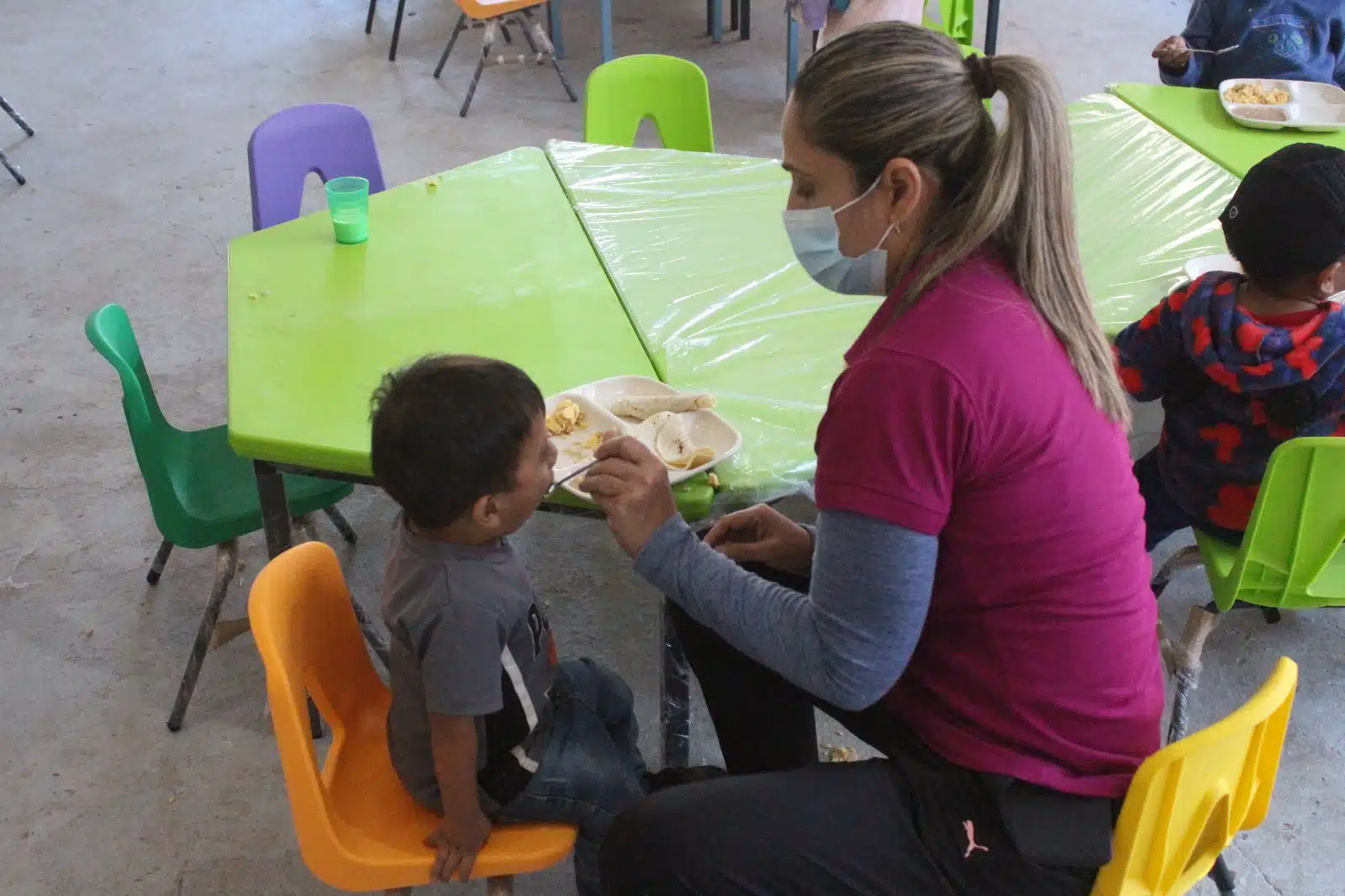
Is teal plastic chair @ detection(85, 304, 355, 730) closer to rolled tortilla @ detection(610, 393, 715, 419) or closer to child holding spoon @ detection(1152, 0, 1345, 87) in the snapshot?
rolled tortilla @ detection(610, 393, 715, 419)

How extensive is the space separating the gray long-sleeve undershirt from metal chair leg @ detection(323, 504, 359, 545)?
1.31 meters

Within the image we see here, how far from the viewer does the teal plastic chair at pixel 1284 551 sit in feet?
5.13

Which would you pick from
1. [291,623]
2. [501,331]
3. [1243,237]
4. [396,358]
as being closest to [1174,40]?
[1243,237]

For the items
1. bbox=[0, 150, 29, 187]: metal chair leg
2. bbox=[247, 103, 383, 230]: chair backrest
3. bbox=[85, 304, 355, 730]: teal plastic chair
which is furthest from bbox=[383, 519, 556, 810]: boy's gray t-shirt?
bbox=[0, 150, 29, 187]: metal chair leg

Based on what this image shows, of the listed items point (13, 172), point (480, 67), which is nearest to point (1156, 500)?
point (480, 67)

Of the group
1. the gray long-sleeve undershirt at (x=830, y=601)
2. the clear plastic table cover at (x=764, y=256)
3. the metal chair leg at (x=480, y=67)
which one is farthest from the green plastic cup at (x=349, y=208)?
the metal chair leg at (x=480, y=67)

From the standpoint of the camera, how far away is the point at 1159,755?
1.10 m

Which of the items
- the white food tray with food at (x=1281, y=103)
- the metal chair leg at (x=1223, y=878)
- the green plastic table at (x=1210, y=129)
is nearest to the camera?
the metal chair leg at (x=1223, y=878)

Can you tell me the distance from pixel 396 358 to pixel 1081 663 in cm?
113

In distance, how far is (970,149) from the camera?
118 centimetres

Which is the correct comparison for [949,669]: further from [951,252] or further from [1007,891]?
[951,252]

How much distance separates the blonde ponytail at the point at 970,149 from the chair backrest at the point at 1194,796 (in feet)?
1.06

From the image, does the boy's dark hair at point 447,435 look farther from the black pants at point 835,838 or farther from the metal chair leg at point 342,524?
the metal chair leg at point 342,524

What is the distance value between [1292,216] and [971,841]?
1.05 m
